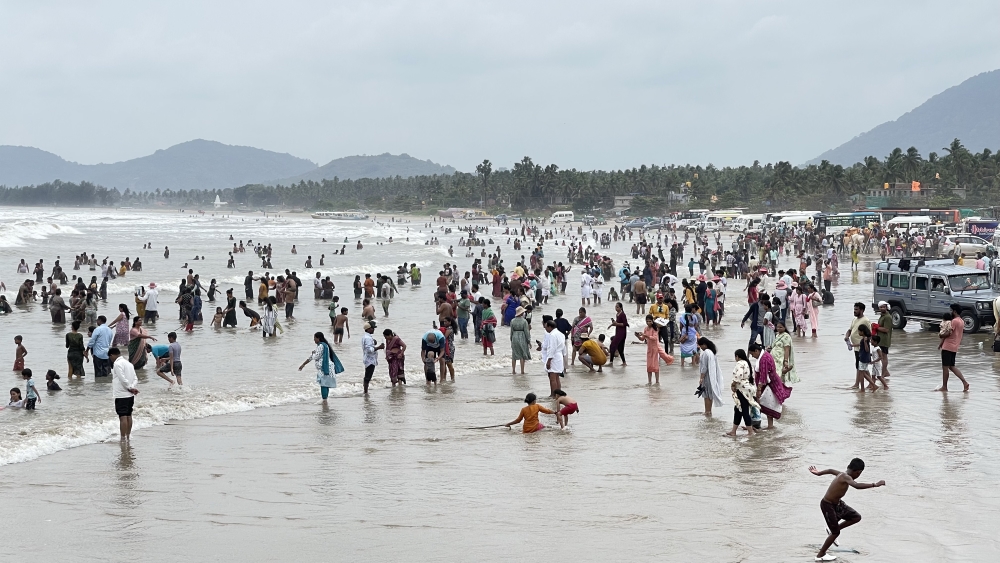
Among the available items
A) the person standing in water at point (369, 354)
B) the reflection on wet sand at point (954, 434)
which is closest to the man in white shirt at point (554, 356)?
the person standing in water at point (369, 354)

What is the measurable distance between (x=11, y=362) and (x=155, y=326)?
638 cm

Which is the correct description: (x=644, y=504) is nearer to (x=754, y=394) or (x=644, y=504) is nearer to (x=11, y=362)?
(x=754, y=394)

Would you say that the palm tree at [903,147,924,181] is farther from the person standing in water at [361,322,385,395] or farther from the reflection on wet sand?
the person standing in water at [361,322,385,395]

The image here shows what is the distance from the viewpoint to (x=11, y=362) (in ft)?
60.9

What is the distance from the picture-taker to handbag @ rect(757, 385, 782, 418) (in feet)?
38.3

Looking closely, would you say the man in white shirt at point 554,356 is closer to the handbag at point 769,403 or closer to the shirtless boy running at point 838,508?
the handbag at point 769,403

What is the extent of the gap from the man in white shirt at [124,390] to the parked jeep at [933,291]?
51.5 ft

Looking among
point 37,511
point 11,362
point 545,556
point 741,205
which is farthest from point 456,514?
point 741,205

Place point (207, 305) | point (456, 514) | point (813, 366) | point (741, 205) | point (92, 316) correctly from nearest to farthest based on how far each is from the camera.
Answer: point (456, 514) → point (813, 366) → point (92, 316) → point (207, 305) → point (741, 205)

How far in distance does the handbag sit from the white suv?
91.2ft

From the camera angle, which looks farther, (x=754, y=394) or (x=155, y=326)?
(x=155, y=326)

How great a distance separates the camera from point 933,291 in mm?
20031

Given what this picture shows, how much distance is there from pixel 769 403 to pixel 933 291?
1021cm

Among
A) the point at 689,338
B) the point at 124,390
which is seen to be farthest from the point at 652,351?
the point at 124,390
